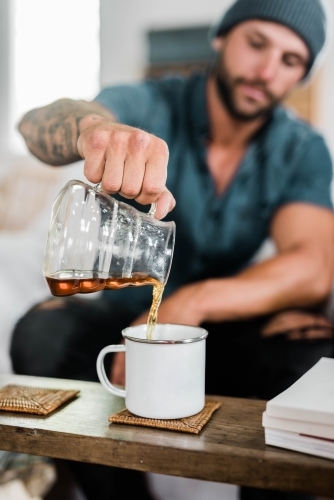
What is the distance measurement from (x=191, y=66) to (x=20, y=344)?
0.80 m

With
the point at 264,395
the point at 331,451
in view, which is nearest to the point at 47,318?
the point at 264,395

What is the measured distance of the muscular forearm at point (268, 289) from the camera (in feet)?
3.76

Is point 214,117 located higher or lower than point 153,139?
higher

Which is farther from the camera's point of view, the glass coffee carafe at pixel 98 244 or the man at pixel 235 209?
the man at pixel 235 209

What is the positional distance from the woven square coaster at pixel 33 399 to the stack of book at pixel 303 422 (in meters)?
0.28

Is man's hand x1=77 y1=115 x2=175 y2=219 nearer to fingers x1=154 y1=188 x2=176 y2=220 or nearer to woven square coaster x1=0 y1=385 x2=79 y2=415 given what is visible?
fingers x1=154 y1=188 x2=176 y2=220

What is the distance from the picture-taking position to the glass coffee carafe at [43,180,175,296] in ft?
2.04

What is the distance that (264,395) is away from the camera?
109cm

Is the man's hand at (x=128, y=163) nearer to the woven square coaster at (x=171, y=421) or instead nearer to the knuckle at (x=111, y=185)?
the knuckle at (x=111, y=185)

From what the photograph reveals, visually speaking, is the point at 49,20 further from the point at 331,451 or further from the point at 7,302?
the point at 331,451

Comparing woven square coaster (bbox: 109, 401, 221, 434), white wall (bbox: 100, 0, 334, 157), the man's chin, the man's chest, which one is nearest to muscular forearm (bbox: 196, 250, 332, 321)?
the man's chest

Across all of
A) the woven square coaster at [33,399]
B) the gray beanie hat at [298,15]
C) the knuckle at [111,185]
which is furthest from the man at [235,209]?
the knuckle at [111,185]

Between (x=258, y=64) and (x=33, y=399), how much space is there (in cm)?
95

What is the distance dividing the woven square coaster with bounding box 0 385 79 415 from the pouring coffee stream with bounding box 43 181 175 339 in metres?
0.16
